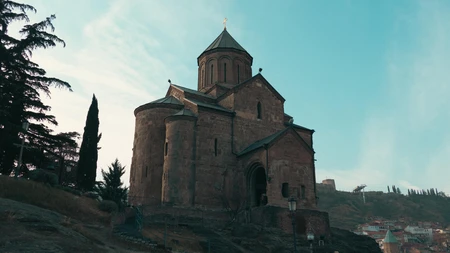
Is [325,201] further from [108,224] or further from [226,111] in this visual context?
[108,224]

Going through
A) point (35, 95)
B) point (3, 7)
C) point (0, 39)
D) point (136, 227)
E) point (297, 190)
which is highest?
point (3, 7)

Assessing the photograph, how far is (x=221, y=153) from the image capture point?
23922 millimetres

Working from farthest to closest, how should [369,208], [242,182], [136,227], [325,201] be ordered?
[369,208]
[325,201]
[242,182]
[136,227]

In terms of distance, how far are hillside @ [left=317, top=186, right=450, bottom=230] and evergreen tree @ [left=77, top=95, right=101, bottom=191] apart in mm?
93043

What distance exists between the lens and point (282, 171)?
2164 centimetres

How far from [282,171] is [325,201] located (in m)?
96.1

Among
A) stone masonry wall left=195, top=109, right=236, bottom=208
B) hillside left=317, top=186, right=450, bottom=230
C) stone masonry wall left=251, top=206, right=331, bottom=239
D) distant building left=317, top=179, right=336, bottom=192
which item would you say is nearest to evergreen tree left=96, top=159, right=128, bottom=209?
stone masonry wall left=195, top=109, right=236, bottom=208

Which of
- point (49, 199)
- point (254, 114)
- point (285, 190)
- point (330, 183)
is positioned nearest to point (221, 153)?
point (254, 114)

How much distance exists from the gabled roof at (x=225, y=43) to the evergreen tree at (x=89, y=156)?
37.0 ft

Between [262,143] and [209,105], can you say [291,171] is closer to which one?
[262,143]

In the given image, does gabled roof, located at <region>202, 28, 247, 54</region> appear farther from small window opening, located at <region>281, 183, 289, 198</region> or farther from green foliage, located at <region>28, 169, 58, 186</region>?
green foliage, located at <region>28, 169, 58, 186</region>

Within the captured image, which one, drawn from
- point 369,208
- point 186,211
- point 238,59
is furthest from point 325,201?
point 186,211

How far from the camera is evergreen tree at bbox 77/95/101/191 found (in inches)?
852

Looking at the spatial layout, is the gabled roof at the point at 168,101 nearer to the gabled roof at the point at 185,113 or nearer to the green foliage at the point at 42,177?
the gabled roof at the point at 185,113
